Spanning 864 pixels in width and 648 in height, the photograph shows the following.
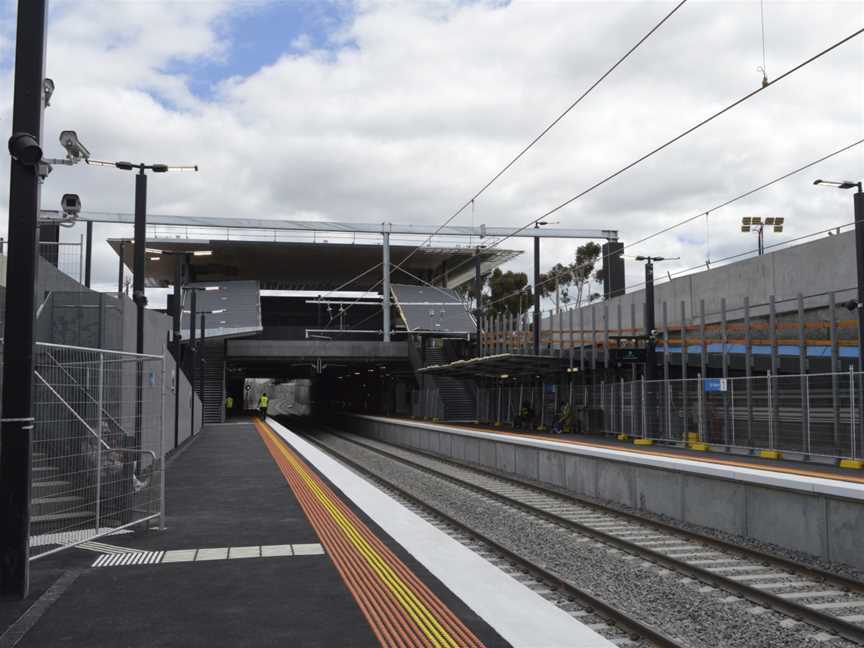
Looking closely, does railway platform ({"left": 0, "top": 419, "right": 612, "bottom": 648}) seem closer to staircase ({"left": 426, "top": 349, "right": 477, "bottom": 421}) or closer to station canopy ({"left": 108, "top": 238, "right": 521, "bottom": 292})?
staircase ({"left": 426, "top": 349, "right": 477, "bottom": 421})

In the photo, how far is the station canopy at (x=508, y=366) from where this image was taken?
32.3 meters

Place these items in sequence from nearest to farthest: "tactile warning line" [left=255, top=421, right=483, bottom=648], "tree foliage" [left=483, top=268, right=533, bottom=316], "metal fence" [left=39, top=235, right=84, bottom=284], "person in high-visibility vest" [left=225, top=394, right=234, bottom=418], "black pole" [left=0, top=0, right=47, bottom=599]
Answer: "tactile warning line" [left=255, top=421, right=483, bottom=648] < "black pole" [left=0, top=0, right=47, bottom=599] < "metal fence" [left=39, top=235, right=84, bottom=284] < "person in high-visibility vest" [left=225, top=394, right=234, bottom=418] < "tree foliage" [left=483, top=268, right=533, bottom=316]

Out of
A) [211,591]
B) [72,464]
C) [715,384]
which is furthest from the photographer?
[715,384]

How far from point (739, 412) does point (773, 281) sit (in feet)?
43.4

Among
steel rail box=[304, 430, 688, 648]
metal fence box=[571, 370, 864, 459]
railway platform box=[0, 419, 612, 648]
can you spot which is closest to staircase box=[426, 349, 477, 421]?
metal fence box=[571, 370, 864, 459]

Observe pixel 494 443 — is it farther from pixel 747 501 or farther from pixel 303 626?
pixel 303 626

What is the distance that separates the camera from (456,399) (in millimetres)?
47375

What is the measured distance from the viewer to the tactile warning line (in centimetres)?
600

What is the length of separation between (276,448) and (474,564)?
16682mm

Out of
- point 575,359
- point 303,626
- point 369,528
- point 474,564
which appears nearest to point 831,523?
point 474,564

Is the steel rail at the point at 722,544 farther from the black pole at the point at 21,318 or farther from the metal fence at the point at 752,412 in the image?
the black pole at the point at 21,318

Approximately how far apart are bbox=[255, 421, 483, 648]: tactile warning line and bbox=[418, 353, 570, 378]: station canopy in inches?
798

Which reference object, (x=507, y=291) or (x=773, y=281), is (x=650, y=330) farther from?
(x=507, y=291)

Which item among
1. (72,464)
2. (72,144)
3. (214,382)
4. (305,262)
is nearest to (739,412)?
(72,464)
